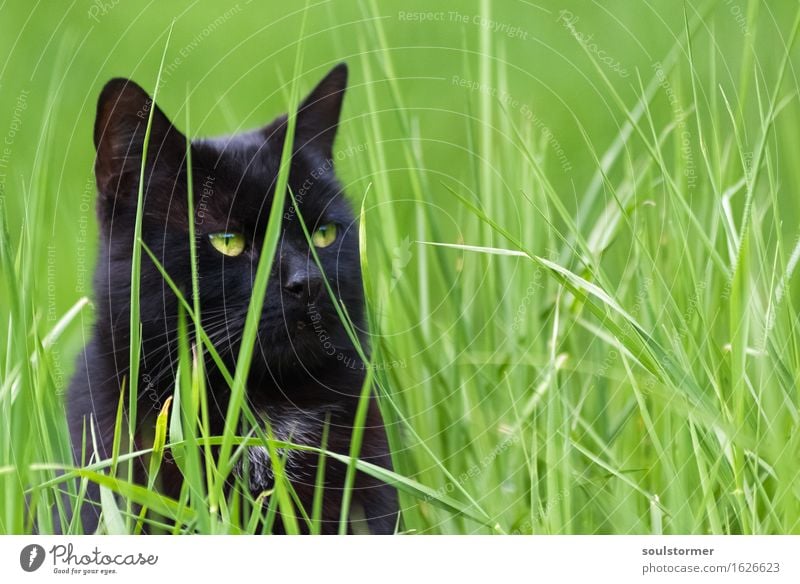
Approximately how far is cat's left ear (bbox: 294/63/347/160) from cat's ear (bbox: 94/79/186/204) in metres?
0.16

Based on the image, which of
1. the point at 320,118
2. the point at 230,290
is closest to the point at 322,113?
the point at 320,118

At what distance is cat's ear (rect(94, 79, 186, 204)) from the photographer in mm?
1042

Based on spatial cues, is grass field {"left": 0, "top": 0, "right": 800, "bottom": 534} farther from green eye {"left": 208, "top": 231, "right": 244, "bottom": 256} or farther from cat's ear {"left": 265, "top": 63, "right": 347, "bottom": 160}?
green eye {"left": 208, "top": 231, "right": 244, "bottom": 256}

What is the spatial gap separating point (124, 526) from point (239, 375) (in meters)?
0.26

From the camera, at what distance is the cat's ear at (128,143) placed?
1042mm

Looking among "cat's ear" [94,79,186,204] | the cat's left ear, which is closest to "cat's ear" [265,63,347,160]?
the cat's left ear

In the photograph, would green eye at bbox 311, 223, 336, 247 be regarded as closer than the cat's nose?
No

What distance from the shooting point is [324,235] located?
1232 millimetres

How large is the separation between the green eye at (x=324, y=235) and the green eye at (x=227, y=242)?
0.12 m

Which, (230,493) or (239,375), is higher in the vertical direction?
(239,375)

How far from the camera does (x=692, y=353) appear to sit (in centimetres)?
108
